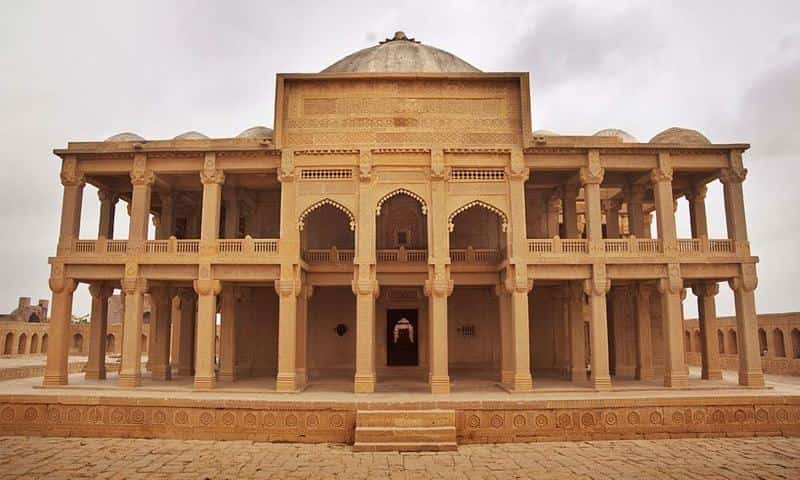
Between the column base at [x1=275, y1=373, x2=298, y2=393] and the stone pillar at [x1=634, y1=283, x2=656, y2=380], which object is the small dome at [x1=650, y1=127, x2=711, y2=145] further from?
the column base at [x1=275, y1=373, x2=298, y2=393]

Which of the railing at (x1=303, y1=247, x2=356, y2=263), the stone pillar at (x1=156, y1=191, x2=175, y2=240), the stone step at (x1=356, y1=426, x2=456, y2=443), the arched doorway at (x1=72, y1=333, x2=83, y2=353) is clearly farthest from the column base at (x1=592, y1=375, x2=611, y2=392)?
the arched doorway at (x1=72, y1=333, x2=83, y2=353)

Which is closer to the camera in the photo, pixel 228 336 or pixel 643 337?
pixel 228 336

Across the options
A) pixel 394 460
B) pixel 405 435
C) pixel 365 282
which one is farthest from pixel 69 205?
pixel 394 460

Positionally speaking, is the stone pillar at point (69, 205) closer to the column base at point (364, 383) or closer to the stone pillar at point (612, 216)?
the column base at point (364, 383)

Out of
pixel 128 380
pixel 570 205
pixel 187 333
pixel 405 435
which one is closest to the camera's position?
pixel 405 435

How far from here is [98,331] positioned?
22969 mm

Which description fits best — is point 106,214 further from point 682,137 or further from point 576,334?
point 682,137

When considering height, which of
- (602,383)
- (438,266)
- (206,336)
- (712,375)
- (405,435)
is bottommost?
(405,435)

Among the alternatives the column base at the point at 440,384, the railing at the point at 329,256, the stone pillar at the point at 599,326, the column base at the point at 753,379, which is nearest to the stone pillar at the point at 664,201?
the stone pillar at the point at 599,326

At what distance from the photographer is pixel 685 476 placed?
11.8 meters

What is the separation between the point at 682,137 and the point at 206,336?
1928cm

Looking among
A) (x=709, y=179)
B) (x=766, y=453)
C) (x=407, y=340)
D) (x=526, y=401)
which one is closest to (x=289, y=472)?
(x=526, y=401)

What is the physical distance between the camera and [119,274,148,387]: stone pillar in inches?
768

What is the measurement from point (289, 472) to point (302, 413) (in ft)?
10.2
